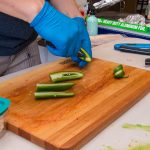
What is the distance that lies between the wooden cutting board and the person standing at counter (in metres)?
0.11

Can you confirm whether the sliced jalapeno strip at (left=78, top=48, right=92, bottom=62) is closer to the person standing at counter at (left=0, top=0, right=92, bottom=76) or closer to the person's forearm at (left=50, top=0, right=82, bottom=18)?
the person standing at counter at (left=0, top=0, right=92, bottom=76)

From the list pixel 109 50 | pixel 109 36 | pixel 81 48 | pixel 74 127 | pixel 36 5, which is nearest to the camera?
pixel 74 127

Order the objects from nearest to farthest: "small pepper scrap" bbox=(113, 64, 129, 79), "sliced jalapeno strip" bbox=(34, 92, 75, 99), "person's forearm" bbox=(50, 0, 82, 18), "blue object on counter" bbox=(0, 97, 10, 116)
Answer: "blue object on counter" bbox=(0, 97, 10, 116) → "sliced jalapeno strip" bbox=(34, 92, 75, 99) → "small pepper scrap" bbox=(113, 64, 129, 79) → "person's forearm" bbox=(50, 0, 82, 18)

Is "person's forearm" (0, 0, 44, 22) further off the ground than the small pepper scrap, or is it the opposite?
"person's forearm" (0, 0, 44, 22)

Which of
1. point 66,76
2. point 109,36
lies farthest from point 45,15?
point 109,36

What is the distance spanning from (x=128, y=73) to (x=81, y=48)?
0.18 m

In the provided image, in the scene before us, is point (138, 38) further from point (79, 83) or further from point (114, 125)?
point (114, 125)

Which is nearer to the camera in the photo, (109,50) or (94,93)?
(94,93)

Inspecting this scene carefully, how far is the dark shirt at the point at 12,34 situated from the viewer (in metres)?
1.04

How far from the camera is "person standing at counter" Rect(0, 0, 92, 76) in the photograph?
0.83m

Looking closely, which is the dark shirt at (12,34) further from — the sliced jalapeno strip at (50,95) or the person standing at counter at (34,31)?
the sliced jalapeno strip at (50,95)

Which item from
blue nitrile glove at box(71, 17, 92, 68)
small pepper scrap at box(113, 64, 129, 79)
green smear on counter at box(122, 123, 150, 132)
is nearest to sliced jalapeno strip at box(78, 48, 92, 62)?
blue nitrile glove at box(71, 17, 92, 68)

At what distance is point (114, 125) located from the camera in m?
0.71

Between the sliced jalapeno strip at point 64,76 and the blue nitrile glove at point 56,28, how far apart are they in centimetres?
7
